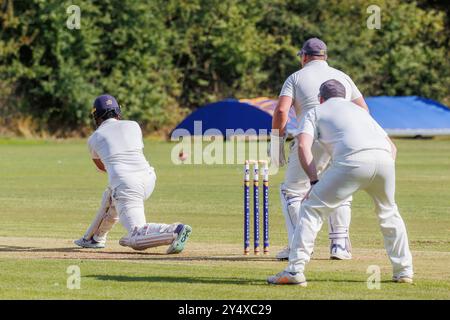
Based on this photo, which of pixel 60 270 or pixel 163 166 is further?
pixel 163 166

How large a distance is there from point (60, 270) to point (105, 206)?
227cm

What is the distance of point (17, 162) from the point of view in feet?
117

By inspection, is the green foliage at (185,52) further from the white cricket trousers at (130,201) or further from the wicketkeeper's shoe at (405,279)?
the wicketkeeper's shoe at (405,279)

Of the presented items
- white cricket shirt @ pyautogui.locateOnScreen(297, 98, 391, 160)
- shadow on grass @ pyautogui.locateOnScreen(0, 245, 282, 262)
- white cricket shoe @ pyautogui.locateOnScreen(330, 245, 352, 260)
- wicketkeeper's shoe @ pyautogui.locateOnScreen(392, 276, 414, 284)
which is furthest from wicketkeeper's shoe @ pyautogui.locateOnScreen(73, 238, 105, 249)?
wicketkeeper's shoe @ pyautogui.locateOnScreen(392, 276, 414, 284)

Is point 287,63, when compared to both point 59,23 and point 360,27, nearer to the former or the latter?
point 360,27

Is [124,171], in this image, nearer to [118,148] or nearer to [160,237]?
[118,148]

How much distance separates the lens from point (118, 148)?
1334cm

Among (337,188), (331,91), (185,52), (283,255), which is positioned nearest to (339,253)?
A: (283,255)

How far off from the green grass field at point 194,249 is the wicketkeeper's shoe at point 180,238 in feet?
0.40

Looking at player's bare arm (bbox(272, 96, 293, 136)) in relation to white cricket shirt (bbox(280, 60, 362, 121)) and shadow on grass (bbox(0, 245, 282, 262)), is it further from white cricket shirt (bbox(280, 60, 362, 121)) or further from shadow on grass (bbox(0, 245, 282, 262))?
shadow on grass (bbox(0, 245, 282, 262))

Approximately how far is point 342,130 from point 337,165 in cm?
31

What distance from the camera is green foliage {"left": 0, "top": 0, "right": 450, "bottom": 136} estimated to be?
2068 inches

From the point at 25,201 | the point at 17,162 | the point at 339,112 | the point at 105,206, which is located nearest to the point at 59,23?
the point at 17,162

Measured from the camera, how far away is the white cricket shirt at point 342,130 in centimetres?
1011
